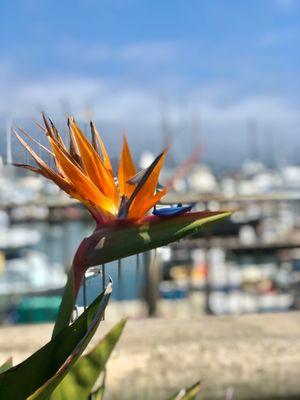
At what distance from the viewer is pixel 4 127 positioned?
117cm

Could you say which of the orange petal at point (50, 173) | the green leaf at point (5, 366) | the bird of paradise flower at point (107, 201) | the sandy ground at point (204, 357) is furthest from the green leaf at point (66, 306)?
the sandy ground at point (204, 357)

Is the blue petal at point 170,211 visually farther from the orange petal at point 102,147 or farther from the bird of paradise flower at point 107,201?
the orange petal at point 102,147

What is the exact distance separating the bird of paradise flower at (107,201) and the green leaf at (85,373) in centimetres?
27

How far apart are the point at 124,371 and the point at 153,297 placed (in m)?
4.35

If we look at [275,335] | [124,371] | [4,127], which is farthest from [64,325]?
[275,335]

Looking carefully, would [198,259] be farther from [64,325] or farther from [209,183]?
[209,183]

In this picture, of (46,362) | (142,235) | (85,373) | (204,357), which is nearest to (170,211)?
(142,235)

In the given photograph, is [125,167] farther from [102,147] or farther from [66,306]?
[66,306]

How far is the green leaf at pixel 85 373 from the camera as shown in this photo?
1.25 meters

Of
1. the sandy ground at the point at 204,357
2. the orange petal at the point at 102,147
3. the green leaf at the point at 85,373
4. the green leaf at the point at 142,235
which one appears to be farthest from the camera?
the sandy ground at the point at 204,357

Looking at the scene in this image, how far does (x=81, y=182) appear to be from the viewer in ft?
3.45

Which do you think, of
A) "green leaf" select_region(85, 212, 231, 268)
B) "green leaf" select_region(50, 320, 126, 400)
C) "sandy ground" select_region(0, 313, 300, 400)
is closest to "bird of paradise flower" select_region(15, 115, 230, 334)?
"green leaf" select_region(85, 212, 231, 268)

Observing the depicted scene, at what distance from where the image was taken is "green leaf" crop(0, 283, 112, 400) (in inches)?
41.9

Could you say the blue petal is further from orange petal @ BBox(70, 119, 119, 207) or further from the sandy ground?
the sandy ground
